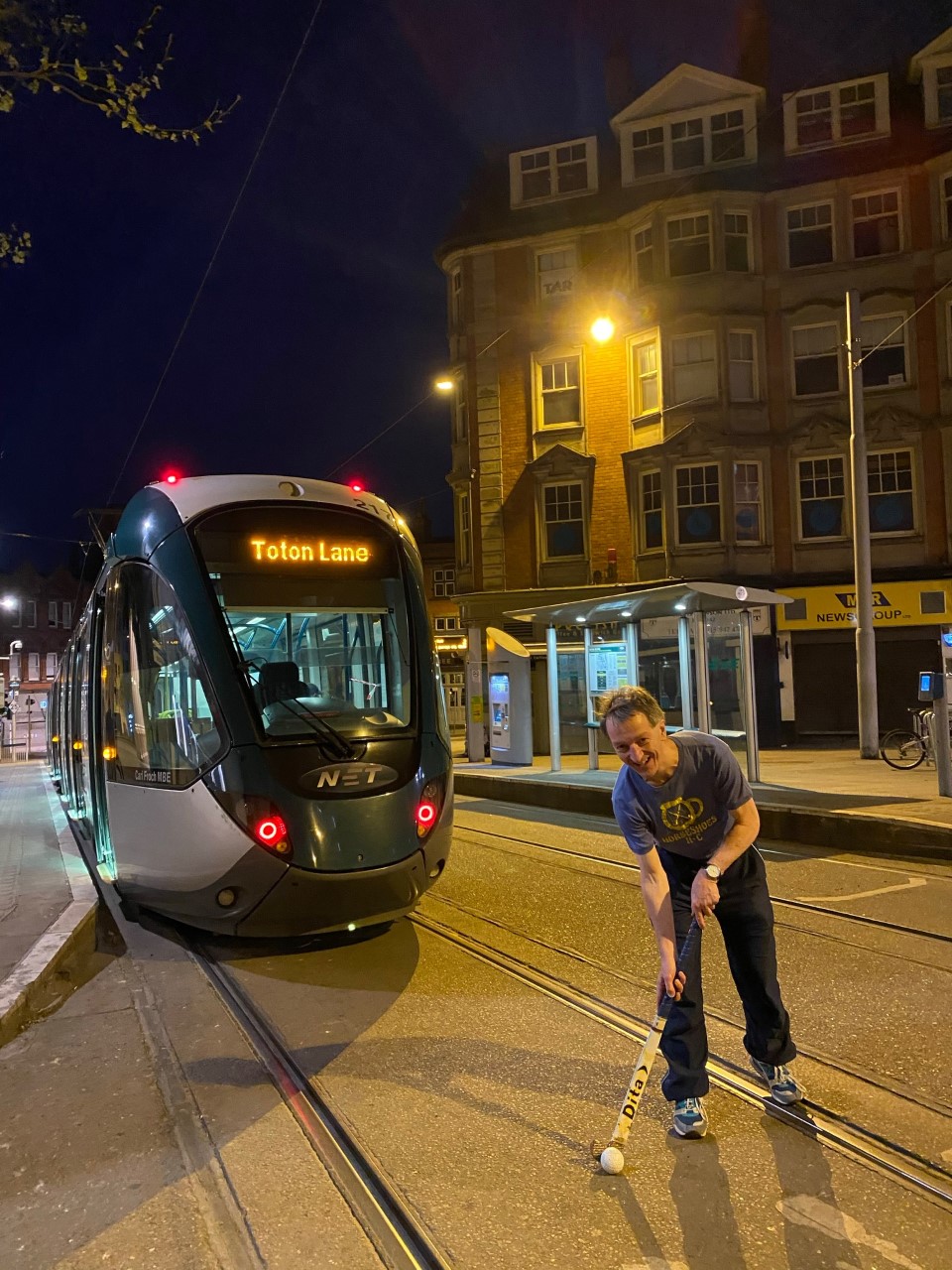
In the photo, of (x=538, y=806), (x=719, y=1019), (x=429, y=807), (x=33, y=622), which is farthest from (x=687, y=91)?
(x=33, y=622)

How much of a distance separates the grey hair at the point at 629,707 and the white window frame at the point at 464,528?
22.8 m

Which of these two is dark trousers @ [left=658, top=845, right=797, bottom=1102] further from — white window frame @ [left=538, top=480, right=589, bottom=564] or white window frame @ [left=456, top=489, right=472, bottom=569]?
white window frame @ [left=456, top=489, right=472, bottom=569]

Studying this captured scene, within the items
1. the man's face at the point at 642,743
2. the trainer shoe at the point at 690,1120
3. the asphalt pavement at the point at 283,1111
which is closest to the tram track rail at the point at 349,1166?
the asphalt pavement at the point at 283,1111

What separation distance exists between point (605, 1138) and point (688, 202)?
923 inches

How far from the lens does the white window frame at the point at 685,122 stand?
2366 cm

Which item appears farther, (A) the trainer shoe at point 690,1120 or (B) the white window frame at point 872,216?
(B) the white window frame at point 872,216

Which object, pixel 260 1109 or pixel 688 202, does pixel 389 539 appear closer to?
pixel 260 1109

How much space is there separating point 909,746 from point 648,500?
10.0 meters

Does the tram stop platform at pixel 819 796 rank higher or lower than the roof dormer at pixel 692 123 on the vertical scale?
lower

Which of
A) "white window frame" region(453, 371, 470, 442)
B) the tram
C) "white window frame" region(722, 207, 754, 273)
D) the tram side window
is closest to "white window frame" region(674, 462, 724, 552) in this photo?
"white window frame" region(722, 207, 754, 273)

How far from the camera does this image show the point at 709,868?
11.9 ft

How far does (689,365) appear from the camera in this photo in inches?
922

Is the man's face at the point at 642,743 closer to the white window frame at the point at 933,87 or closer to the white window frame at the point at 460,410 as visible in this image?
the white window frame at the point at 460,410

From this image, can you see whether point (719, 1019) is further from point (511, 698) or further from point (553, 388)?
point (553, 388)
